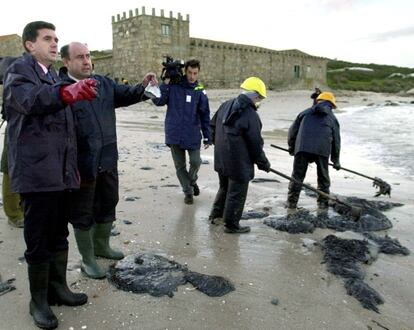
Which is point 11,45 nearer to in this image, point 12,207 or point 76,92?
point 12,207

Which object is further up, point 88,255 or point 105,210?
point 105,210

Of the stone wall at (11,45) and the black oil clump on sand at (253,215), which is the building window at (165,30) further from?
the black oil clump on sand at (253,215)

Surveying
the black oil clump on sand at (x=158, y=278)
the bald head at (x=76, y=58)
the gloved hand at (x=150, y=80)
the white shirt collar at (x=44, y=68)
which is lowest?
the black oil clump on sand at (x=158, y=278)

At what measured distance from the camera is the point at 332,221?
5422 mm

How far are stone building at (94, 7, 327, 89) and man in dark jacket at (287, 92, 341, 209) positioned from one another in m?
31.1

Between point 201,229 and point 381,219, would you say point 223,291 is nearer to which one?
point 201,229

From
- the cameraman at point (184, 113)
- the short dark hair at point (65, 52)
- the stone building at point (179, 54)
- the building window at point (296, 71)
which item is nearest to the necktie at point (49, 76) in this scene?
the short dark hair at point (65, 52)

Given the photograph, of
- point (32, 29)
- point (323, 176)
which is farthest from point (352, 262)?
point (32, 29)

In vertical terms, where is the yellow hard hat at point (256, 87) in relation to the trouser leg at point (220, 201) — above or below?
above

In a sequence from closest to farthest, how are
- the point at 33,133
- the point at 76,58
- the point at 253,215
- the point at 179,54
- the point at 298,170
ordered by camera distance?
the point at 33,133, the point at 76,58, the point at 253,215, the point at 298,170, the point at 179,54

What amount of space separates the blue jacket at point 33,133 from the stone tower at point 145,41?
34.7m

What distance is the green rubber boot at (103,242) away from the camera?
3.98 metres

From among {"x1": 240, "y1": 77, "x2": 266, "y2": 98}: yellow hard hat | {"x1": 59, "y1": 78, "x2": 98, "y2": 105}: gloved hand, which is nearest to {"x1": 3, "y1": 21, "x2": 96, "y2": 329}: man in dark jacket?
{"x1": 59, "y1": 78, "x2": 98, "y2": 105}: gloved hand

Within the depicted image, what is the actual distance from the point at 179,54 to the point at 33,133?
1481 inches
